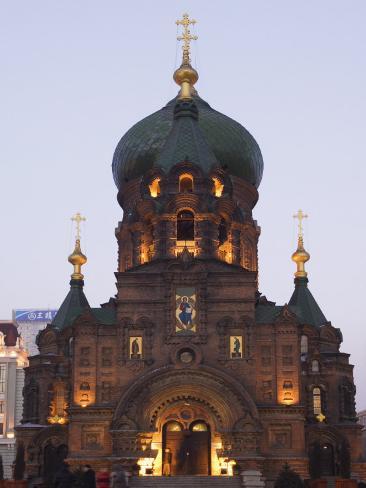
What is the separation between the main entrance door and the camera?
42.7 metres

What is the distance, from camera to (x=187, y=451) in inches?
1686

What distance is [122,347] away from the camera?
43.2 meters

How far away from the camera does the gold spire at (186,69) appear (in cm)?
5362

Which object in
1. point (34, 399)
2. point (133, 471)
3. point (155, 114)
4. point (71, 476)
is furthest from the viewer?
point (155, 114)

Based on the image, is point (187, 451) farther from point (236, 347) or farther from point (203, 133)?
point (203, 133)

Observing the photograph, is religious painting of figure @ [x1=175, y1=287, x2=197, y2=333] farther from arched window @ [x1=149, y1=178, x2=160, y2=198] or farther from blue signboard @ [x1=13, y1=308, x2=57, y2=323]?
blue signboard @ [x1=13, y1=308, x2=57, y2=323]

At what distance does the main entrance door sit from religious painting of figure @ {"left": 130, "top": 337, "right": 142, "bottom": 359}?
3.55m

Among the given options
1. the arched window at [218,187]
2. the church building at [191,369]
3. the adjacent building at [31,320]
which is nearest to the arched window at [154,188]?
the church building at [191,369]

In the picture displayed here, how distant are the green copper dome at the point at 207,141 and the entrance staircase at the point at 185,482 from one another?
18922 mm

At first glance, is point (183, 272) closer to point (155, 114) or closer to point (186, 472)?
point (186, 472)

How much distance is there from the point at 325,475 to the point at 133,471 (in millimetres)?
10311

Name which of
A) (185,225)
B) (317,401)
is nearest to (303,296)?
(317,401)

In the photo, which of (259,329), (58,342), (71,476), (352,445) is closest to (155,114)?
(58,342)

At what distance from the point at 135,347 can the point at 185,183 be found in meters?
8.69
